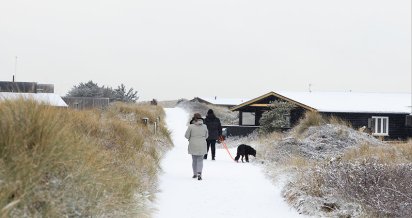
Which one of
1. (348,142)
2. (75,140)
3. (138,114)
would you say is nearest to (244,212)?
(75,140)

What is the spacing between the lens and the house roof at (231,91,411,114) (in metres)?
32.1

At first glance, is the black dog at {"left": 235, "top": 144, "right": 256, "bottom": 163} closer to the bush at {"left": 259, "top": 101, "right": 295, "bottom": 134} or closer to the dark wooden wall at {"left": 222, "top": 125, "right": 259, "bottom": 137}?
the bush at {"left": 259, "top": 101, "right": 295, "bottom": 134}

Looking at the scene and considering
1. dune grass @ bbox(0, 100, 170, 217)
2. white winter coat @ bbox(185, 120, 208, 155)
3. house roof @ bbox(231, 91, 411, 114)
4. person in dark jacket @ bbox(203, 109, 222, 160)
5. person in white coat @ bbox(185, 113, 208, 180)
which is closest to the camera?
dune grass @ bbox(0, 100, 170, 217)

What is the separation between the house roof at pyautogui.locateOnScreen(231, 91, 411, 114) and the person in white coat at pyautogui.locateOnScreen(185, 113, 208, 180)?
784 inches

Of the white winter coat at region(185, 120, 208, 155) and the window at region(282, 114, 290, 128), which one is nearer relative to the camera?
the white winter coat at region(185, 120, 208, 155)

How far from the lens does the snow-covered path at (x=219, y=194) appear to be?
26.8 feet

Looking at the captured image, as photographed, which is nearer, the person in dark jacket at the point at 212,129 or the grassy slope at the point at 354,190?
the grassy slope at the point at 354,190

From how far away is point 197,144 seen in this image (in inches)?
485

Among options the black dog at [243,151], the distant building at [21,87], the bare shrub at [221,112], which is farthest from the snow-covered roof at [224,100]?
the black dog at [243,151]

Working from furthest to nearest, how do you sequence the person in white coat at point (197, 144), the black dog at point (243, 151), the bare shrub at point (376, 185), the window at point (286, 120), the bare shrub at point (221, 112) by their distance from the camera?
the bare shrub at point (221, 112)
the window at point (286, 120)
the black dog at point (243, 151)
the person in white coat at point (197, 144)
the bare shrub at point (376, 185)

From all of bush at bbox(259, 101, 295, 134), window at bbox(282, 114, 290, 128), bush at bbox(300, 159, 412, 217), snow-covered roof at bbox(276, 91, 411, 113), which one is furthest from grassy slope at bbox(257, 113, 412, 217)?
snow-covered roof at bbox(276, 91, 411, 113)

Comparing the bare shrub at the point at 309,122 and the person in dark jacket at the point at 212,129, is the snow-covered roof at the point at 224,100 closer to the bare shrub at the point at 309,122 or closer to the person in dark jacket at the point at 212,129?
the bare shrub at the point at 309,122

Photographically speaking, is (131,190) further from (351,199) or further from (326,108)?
(326,108)

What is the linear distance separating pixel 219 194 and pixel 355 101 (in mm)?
27327
